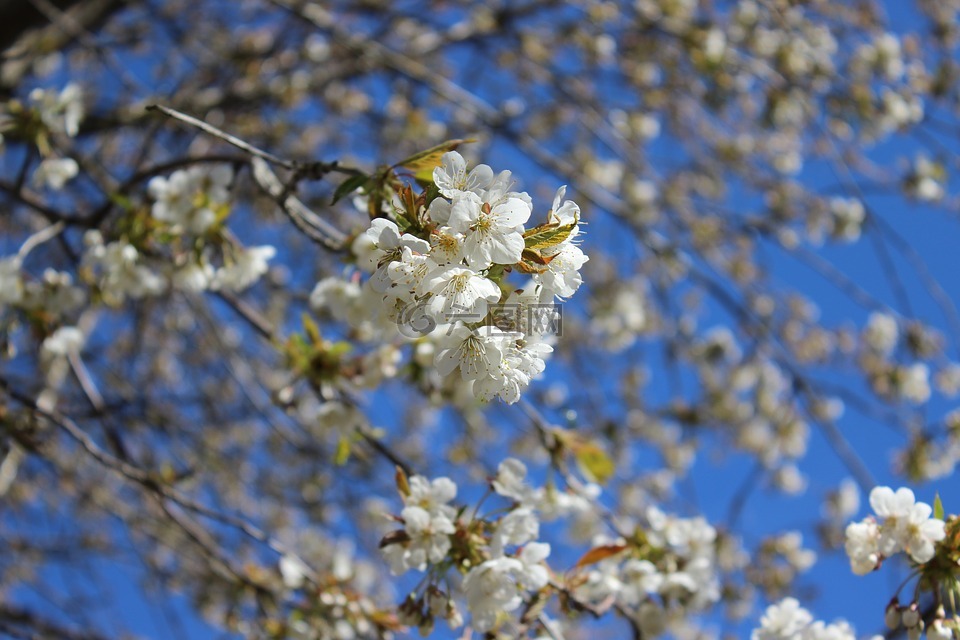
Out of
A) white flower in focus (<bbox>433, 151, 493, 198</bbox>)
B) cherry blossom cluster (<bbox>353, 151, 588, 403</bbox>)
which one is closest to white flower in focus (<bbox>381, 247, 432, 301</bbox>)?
cherry blossom cluster (<bbox>353, 151, 588, 403</bbox>)

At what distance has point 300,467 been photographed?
4344 mm

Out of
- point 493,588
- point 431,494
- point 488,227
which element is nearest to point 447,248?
point 488,227

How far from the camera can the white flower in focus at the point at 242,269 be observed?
1814mm

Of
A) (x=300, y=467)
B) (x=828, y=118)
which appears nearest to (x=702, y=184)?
(x=828, y=118)

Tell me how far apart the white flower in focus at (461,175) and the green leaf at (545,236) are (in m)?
0.10

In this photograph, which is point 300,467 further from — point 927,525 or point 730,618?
point 927,525

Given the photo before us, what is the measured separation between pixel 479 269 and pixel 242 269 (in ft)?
3.08

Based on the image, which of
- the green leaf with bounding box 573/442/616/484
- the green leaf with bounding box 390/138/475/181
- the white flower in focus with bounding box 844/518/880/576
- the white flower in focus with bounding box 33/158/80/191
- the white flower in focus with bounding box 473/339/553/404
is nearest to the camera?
the white flower in focus with bounding box 473/339/553/404

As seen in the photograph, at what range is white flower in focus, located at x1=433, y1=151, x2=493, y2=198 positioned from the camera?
1149mm

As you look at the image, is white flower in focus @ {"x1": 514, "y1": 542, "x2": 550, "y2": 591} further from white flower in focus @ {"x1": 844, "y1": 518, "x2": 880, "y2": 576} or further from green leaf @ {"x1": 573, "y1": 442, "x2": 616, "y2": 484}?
white flower in focus @ {"x1": 844, "y1": 518, "x2": 880, "y2": 576}

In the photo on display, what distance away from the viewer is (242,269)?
6.09 ft

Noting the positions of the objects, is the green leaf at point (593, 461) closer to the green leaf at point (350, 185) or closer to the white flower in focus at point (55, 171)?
the green leaf at point (350, 185)

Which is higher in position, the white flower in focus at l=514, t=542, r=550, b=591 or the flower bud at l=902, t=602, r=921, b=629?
the flower bud at l=902, t=602, r=921, b=629

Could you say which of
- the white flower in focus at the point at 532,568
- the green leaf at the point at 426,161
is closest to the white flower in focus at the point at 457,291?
the green leaf at the point at 426,161
